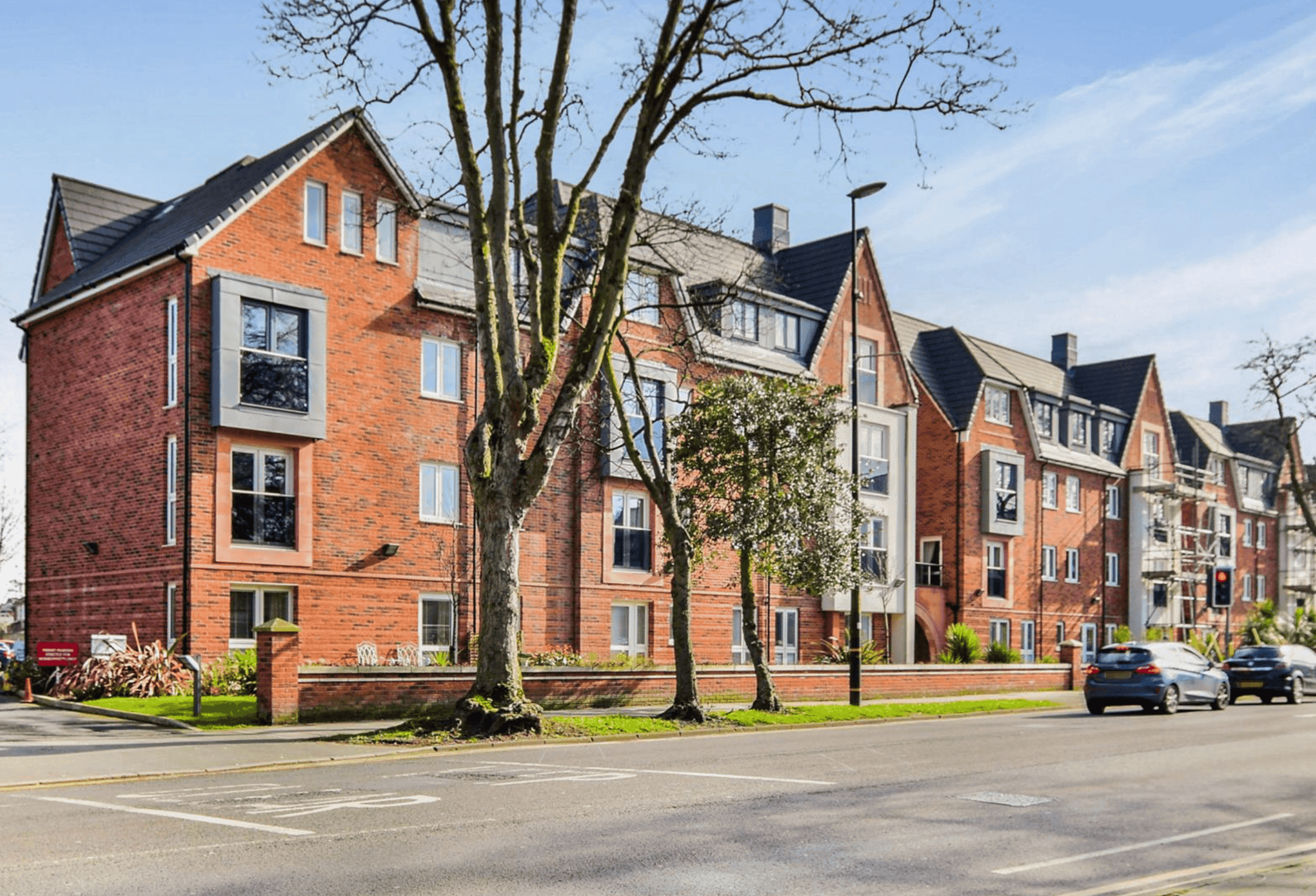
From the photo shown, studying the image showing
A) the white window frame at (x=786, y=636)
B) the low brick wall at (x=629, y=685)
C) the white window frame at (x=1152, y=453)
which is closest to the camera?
the low brick wall at (x=629, y=685)

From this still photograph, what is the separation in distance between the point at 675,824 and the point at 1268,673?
87.7 feet

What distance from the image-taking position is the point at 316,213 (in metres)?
27.8

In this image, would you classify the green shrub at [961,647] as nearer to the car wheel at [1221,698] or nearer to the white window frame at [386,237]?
the car wheel at [1221,698]

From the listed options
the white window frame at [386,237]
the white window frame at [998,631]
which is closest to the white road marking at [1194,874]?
the white window frame at [386,237]

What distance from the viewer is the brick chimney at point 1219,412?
3172 inches

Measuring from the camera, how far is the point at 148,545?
85.6 ft

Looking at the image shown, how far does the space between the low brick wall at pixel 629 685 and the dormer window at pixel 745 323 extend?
10.6 meters

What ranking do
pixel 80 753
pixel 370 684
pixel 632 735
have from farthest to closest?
pixel 370 684 → pixel 632 735 → pixel 80 753

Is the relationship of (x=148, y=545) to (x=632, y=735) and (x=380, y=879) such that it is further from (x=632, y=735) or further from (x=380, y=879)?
(x=380, y=879)

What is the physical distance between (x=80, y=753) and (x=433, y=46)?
9.90 meters

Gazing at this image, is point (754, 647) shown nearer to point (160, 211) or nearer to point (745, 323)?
point (745, 323)

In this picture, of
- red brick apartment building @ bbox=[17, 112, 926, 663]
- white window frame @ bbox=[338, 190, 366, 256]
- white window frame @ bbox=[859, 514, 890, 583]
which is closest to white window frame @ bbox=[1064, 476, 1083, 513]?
white window frame @ bbox=[859, 514, 890, 583]

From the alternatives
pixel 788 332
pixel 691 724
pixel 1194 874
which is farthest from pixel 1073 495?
pixel 1194 874

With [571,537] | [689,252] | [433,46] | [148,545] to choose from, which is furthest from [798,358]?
[433,46]
